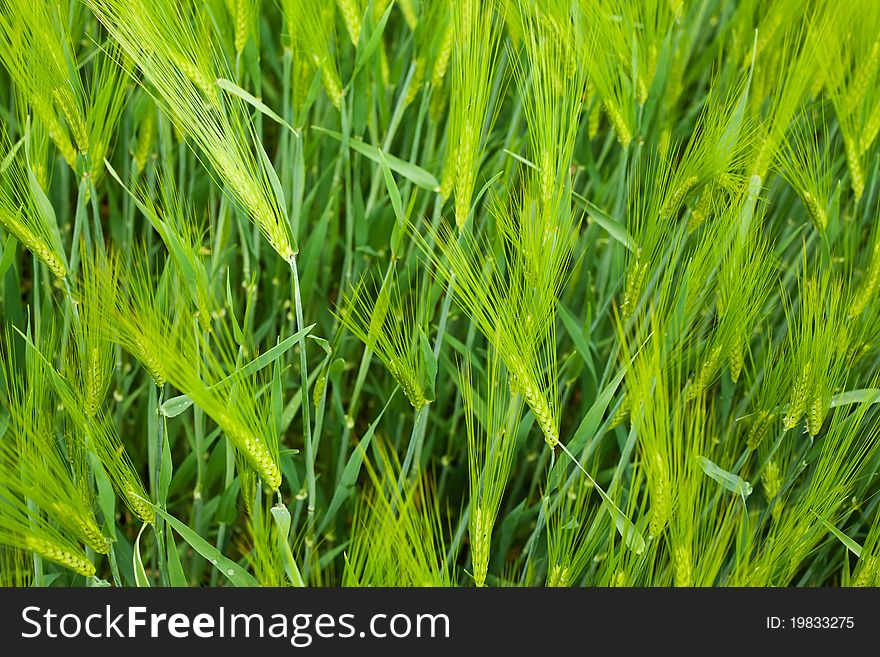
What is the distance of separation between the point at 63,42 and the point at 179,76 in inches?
4.2

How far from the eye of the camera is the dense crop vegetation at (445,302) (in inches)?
19.6

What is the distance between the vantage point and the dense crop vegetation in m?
0.50
